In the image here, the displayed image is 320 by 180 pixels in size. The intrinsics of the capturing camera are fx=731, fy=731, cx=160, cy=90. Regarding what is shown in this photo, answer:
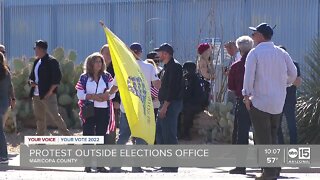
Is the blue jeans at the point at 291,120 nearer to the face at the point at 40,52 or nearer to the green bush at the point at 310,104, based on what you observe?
the green bush at the point at 310,104

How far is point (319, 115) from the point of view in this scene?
1252cm

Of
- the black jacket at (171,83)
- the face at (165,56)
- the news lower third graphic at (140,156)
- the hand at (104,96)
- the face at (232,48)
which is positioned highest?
the face at (232,48)

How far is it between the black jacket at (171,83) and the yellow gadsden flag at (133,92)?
559mm

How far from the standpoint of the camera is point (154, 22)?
2078cm

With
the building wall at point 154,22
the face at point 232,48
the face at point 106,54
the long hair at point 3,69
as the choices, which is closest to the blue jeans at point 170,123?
the face at point 232,48

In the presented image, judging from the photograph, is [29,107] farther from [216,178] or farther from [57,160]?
[216,178]

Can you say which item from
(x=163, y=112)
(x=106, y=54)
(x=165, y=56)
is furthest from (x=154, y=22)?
(x=163, y=112)

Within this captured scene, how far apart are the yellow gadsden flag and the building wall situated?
851 cm

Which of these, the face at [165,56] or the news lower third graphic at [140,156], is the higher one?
the face at [165,56]

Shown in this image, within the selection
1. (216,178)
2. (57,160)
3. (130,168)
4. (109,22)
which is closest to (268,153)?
(216,178)

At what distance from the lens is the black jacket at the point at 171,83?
34.0ft

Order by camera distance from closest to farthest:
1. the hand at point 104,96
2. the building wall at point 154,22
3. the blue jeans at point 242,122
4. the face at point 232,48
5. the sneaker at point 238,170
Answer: the blue jeans at point 242,122 < the sneaker at point 238,170 < the hand at point 104,96 < the face at point 232,48 < the building wall at point 154,22

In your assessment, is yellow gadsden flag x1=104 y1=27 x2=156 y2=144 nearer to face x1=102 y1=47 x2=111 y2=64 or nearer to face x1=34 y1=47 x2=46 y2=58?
face x1=102 y1=47 x2=111 y2=64

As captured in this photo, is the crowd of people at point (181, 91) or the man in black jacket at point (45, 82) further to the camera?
the man in black jacket at point (45, 82)
